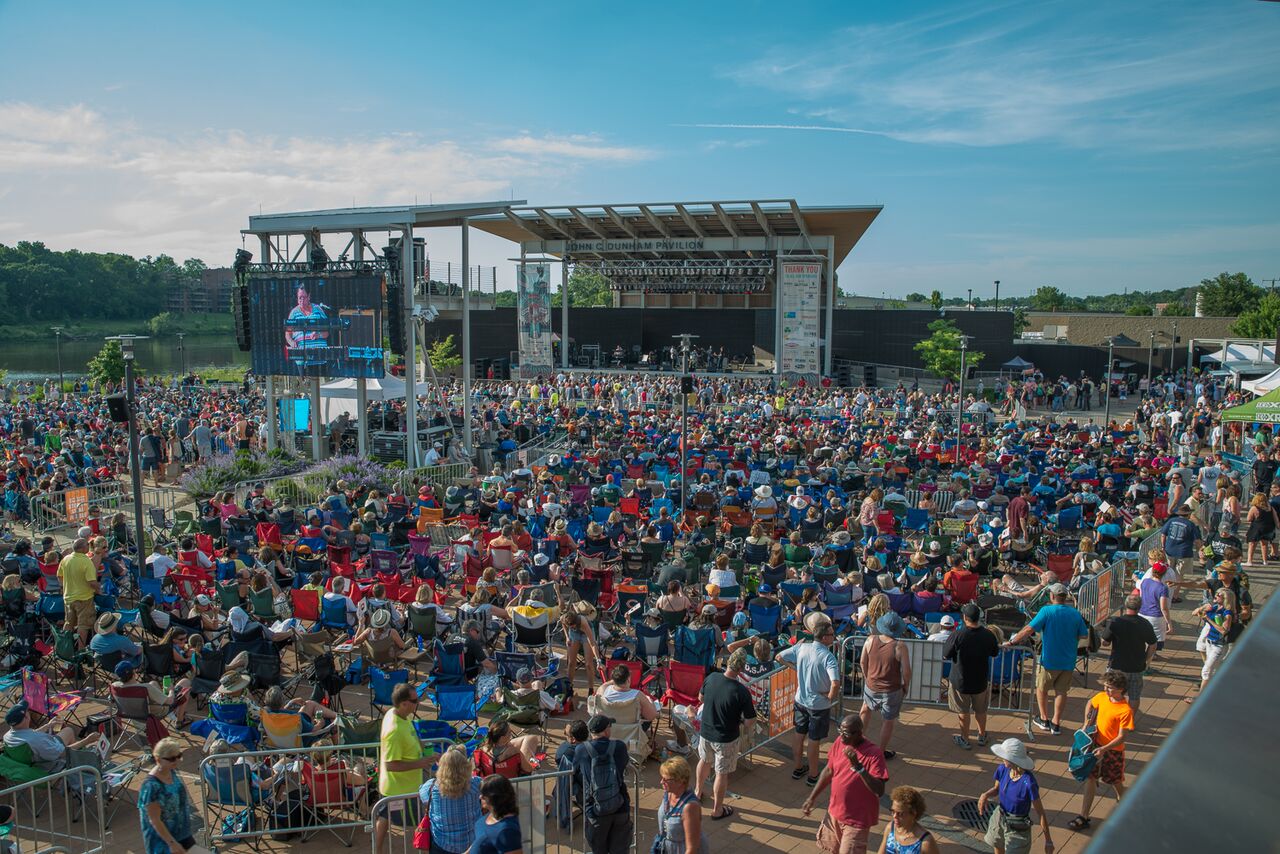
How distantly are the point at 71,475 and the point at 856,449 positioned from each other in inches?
606

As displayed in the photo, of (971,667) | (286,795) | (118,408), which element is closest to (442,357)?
(118,408)

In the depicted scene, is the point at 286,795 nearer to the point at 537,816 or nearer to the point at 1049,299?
the point at 537,816

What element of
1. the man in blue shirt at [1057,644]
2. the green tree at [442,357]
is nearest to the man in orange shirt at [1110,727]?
the man in blue shirt at [1057,644]

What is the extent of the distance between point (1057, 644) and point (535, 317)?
33.0 meters

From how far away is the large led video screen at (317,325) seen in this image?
19.1 metres

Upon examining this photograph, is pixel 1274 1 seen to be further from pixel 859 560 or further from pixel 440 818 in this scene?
pixel 859 560

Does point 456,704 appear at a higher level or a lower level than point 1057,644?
lower

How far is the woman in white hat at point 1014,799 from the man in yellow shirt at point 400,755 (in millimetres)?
3543

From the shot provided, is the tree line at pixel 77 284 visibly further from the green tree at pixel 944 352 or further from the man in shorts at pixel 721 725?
the man in shorts at pixel 721 725

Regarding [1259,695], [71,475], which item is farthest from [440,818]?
[71,475]

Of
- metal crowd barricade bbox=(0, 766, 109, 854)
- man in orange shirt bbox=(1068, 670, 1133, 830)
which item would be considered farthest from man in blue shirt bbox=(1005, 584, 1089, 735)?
metal crowd barricade bbox=(0, 766, 109, 854)

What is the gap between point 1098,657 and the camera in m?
9.28

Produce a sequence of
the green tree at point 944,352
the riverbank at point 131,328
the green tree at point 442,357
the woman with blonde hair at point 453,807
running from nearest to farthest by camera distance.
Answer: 1. the woman with blonde hair at point 453,807
2. the green tree at point 944,352
3. the green tree at point 442,357
4. the riverbank at point 131,328

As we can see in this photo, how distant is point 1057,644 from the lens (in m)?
7.32
